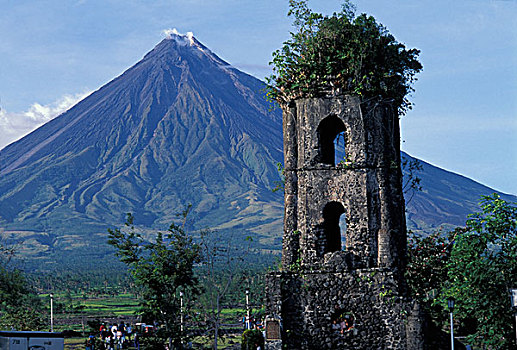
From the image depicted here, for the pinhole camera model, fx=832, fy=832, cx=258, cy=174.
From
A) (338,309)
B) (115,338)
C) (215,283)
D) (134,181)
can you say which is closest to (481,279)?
(338,309)

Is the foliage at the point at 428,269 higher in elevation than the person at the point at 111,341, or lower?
higher

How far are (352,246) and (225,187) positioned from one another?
160963 mm

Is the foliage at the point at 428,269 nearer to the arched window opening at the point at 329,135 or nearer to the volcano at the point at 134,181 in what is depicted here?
the arched window opening at the point at 329,135

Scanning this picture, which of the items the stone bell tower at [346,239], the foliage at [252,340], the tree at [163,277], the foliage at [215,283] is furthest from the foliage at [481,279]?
the foliage at [252,340]

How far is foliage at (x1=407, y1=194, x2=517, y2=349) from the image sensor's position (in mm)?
17359

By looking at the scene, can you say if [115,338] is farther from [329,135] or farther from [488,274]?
[488,274]

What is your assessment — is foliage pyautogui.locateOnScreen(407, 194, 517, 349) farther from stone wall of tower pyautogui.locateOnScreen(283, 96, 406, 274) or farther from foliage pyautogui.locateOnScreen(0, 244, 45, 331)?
foliage pyautogui.locateOnScreen(0, 244, 45, 331)

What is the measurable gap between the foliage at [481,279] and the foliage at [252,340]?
7.07 m

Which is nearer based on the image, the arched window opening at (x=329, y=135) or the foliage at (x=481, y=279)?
the foliage at (x=481, y=279)

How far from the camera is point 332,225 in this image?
21.5 metres

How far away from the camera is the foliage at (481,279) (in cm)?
1736

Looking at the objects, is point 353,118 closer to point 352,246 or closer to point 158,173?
A: point 352,246

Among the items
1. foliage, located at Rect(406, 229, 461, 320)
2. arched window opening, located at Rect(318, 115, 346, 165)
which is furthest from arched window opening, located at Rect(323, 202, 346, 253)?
foliage, located at Rect(406, 229, 461, 320)

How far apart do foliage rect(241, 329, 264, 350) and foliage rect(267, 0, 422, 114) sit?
336 inches
